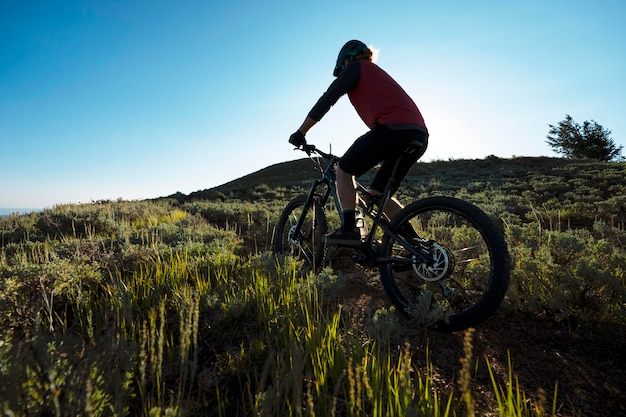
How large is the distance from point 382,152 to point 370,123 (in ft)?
1.08

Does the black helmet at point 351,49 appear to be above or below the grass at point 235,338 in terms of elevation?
above

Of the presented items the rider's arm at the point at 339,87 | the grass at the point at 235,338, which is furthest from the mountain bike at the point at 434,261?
the rider's arm at the point at 339,87

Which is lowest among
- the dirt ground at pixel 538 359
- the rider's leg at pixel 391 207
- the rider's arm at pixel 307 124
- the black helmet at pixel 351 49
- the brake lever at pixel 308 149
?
the dirt ground at pixel 538 359

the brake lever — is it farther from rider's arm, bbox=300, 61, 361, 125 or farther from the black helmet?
the black helmet

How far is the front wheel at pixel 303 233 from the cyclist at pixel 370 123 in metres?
0.53

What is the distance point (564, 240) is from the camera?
10.8ft

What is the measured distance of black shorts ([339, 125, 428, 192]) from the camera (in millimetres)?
3283

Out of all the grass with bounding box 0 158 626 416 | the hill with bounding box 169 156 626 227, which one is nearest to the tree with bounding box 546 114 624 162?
the hill with bounding box 169 156 626 227

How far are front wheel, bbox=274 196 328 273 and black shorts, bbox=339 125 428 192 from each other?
94cm

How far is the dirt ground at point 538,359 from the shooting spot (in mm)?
1890

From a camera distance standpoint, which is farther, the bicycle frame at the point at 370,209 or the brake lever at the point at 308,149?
the brake lever at the point at 308,149

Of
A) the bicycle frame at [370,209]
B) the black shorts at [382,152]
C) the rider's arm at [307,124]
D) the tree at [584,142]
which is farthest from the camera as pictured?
the tree at [584,142]

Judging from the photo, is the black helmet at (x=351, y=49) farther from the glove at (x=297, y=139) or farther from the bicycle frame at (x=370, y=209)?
the bicycle frame at (x=370, y=209)

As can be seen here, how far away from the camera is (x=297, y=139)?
4.13 metres
